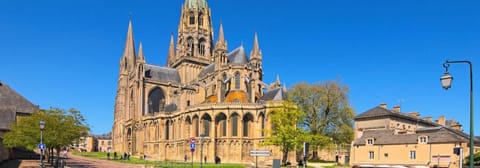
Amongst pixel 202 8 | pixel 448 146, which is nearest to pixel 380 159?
pixel 448 146

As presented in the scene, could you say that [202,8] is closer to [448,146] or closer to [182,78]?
[182,78]

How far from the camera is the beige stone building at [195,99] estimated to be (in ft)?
220

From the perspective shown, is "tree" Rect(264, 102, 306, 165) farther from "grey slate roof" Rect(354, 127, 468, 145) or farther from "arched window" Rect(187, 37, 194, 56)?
"arched window" Rect(187, 37, 194, 56)

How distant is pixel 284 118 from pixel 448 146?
755 inches

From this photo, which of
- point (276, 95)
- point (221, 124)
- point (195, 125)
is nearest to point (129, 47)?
point (195, 125)

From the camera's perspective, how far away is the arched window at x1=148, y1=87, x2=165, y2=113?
93438 millimetres

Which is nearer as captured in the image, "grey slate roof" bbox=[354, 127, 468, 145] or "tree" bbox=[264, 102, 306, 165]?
"grey slate roof" bbox=[354, 127, 468, 145]

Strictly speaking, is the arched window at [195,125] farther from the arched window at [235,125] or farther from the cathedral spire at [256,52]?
the cathedral spire at [256,52]

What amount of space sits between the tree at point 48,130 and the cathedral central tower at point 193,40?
55.5m

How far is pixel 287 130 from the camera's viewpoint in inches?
2051

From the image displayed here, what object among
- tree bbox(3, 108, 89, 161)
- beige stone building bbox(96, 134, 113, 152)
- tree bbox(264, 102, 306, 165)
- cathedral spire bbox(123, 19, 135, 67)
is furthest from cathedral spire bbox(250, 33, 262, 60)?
beige stone building bbox(96, 134, 113, 152)

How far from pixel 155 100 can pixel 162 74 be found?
7.40 metres

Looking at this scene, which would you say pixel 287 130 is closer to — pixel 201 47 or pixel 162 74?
pixel 162 74

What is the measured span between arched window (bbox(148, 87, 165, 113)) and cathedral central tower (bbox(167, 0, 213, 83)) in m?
6.78
